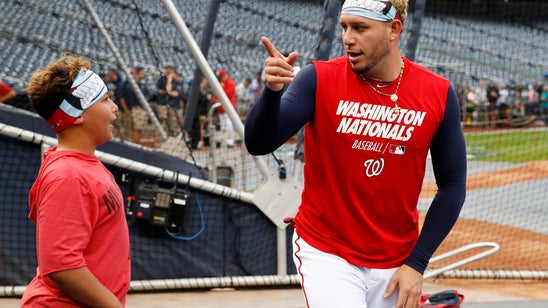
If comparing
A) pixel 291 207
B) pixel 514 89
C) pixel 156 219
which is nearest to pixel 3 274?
pixel 156 219

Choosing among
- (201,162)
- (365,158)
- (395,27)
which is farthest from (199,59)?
(365,158)

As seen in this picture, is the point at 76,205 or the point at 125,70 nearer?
the point at 76,205

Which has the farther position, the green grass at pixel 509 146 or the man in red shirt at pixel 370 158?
the green grass at pixel 509 146

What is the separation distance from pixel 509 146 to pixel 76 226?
23662mm

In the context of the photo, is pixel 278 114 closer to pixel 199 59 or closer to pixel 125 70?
pixel 199 59

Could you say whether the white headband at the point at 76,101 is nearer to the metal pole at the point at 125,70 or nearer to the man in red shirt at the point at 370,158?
the man in red shirt at the point at 370,158

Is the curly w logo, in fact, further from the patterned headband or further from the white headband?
the white headband

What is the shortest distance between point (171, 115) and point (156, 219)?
4.08 m

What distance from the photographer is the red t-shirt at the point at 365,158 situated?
10.4 ft

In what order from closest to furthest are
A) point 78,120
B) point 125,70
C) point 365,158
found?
point 78,120 < point 365,158 < point 125,70

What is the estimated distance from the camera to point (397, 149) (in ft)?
10.4

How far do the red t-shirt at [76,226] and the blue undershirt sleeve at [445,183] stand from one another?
1158 millimetres

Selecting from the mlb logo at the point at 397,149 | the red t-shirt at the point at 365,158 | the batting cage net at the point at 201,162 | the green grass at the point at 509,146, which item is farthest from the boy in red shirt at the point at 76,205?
the green grass at the point at 509,146

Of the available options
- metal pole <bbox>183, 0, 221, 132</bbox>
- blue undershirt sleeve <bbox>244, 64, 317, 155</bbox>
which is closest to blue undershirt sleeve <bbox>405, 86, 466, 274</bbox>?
blue undershirt sleeve <bbox>244, 64, 317, 155</bbox>
